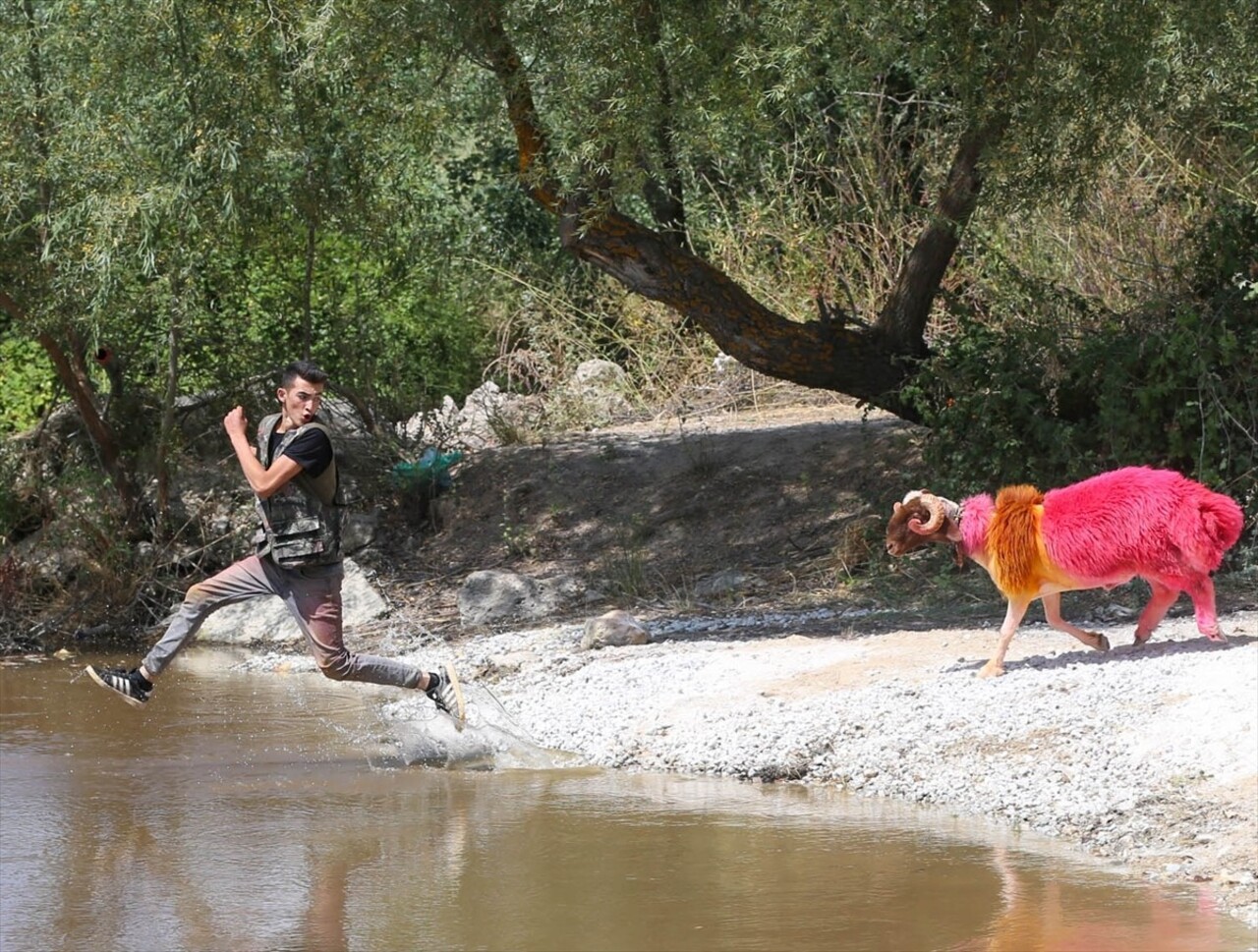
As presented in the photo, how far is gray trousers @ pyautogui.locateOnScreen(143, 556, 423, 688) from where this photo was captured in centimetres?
810

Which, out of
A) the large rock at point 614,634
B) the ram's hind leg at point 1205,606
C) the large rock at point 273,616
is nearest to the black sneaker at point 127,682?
the large rock at point 614,634

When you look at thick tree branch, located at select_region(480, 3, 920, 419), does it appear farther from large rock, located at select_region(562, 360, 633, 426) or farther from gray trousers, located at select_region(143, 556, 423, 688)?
large rock, located at select_region(562, 360, 633, 426)

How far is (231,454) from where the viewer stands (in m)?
14.4

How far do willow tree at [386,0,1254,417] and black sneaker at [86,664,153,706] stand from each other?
13.4 feet

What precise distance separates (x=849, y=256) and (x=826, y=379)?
4.36 meters

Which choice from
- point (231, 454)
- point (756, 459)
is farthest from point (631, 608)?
point (231, 454)

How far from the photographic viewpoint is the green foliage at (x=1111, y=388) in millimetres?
10891

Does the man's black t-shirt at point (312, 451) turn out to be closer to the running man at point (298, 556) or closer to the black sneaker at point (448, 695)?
the running man at point (298, 556)

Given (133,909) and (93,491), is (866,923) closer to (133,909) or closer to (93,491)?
(133,909)

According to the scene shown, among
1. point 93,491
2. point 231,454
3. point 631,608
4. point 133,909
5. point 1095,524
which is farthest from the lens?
point 231,454

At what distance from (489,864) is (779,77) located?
607 centimetres

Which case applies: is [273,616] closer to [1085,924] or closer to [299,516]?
[299,516]

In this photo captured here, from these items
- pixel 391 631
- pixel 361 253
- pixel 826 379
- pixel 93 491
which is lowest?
pixel 391 631

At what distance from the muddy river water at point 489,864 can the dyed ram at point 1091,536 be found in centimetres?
143
